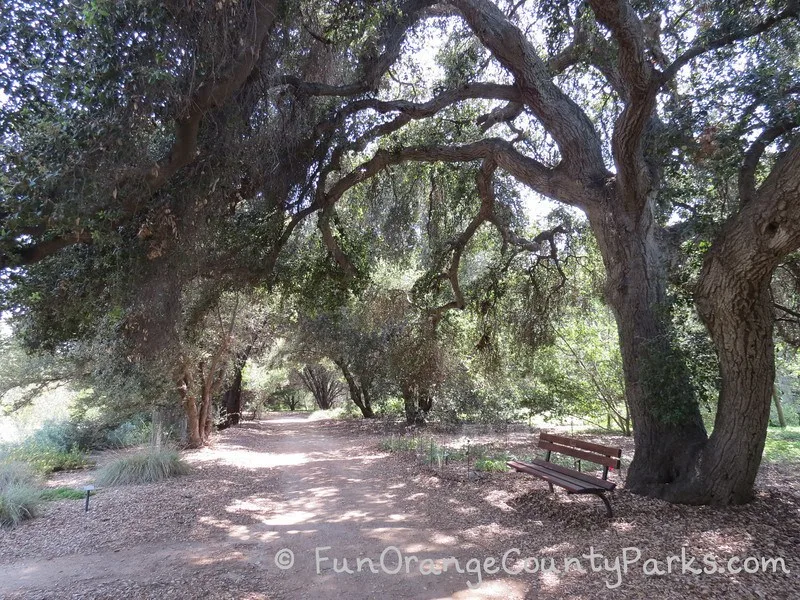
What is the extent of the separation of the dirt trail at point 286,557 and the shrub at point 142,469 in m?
2.07

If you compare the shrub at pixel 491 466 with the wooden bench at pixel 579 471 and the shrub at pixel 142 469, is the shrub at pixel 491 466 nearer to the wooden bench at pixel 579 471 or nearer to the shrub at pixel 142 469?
the wooden bench at pixel 579 471

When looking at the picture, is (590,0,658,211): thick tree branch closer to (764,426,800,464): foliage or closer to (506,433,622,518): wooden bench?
(506,433,622,518): wooden bench

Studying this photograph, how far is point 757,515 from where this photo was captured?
4797 millimetres

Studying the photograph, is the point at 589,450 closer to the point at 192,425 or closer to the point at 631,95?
the point at 631,95

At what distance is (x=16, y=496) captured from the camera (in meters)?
6.27

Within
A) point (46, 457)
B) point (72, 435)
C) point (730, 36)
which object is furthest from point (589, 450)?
point (72, 435)

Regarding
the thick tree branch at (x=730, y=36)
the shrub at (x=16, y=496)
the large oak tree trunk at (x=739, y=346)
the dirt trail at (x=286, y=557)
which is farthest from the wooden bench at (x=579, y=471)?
the shrub at (x=16, y=496)

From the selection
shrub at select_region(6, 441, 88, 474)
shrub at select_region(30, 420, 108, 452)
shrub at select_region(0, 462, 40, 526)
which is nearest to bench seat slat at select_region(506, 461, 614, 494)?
shrub at select_region(0, 462, 40, 526)

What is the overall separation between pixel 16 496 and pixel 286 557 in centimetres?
417

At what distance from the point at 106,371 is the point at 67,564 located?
21.7ft

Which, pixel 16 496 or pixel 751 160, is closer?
pixel 751 160

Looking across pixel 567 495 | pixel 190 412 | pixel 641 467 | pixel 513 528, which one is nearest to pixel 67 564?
pixel 513 528

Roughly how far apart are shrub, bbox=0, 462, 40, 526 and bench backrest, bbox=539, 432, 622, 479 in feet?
22.5

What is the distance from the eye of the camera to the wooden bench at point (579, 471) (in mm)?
5043
